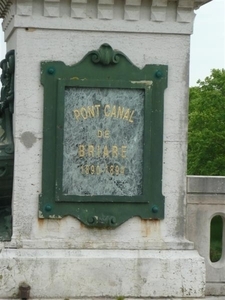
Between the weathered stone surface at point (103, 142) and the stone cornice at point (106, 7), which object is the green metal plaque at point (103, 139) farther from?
the stone cornice at point (106, 7)

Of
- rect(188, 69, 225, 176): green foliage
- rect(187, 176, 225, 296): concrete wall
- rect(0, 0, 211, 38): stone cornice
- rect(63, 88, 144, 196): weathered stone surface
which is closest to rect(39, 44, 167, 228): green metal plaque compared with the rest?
rect(63, 88, 144, 196): weathered stone surface

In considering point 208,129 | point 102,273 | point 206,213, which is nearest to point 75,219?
point 102,273

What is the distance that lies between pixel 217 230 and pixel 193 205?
1458 centimetres

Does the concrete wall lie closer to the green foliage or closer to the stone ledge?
the stone ledge

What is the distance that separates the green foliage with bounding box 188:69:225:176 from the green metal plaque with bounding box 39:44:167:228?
24.1 meters

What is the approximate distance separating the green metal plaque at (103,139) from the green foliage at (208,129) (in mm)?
24149

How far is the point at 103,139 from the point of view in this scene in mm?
9445

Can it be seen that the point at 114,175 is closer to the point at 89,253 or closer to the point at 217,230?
the point at 89,253

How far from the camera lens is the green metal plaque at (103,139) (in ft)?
30.7

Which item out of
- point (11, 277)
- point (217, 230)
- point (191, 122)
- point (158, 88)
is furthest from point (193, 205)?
point (191, 122)

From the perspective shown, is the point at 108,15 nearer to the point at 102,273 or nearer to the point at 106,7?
the point at 106,7

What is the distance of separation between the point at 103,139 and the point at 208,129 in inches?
1050

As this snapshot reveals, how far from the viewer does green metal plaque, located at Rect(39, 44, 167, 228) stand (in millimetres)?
9344

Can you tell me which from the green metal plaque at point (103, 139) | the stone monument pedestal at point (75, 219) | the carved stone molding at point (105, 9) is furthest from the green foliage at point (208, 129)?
the carved stone molding at point (105, 9)
